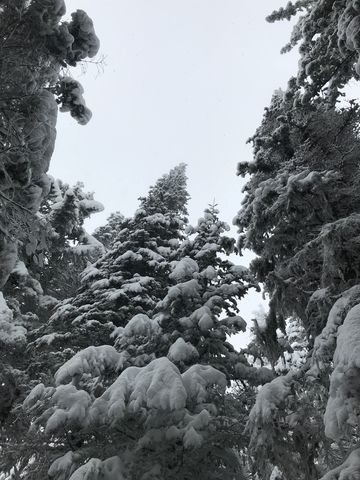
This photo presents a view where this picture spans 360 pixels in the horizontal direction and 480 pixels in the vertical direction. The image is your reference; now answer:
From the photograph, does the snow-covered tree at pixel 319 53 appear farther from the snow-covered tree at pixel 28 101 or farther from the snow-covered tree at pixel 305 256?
the snow-covered tree at pixel 28 101

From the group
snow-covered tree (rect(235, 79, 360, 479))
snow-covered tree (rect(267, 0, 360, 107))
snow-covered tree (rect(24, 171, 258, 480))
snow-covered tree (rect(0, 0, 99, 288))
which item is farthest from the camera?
snow-covered tree (rect(267, 0, 360, 107))

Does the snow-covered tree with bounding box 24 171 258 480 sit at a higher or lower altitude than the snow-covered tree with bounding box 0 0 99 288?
lower

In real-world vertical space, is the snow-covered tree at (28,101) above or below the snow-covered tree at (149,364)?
above

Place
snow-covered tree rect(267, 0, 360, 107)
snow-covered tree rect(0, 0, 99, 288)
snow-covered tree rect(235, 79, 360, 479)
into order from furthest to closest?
snow-covered tree rect(267, 0, 360, 107) < snow-covered tree rect(0, 0, 99, 288) < snow-covered tree rect(235, 79, 360, 479)

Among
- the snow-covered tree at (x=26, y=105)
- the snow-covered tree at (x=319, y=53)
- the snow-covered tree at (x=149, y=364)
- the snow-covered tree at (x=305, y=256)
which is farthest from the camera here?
the snow-covered tree at (x=319, y=53)

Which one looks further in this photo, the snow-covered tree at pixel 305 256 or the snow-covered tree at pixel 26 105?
the snow-covered tree at pixel 26 105

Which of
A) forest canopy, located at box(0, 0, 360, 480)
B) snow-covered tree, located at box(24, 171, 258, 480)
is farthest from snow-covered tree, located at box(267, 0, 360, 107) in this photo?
snow-covered tree, located at box(24, 171, 258, 480)

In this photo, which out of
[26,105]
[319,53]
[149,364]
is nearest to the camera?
[149,364]

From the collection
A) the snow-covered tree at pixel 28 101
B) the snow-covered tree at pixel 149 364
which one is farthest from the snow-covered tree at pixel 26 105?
the snow-covered tree at pixel 149 364

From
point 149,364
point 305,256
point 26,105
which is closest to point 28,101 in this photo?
point 26,105

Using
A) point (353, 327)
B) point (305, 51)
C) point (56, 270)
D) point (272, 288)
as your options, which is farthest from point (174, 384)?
point (56, 270)

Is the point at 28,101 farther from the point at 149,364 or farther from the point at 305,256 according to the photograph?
the point at 305,256

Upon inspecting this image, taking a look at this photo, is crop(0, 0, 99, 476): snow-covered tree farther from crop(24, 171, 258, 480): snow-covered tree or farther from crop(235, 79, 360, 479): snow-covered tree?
crop(235, 79, 360, 479): snow-covered tree

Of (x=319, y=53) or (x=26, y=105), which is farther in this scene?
(x=319, y=53)
